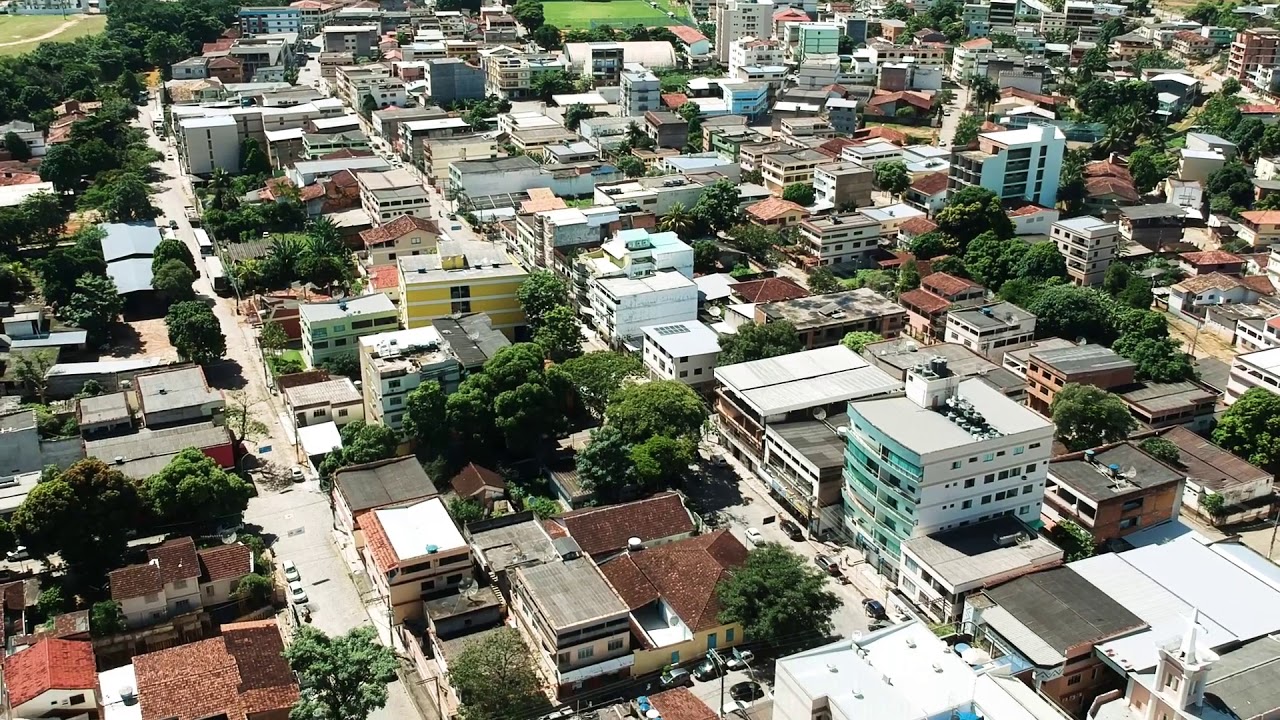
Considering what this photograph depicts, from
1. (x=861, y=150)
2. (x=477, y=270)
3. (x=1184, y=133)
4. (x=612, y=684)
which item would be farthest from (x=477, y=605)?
(x=1184, y=133)

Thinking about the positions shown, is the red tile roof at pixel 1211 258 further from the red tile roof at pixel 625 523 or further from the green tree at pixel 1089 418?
the red tile roof at pixel 625 523

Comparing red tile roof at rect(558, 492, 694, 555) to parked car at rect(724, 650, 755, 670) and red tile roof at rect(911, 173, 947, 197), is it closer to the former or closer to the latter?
parked car at rect(724, 650, 755, 670)

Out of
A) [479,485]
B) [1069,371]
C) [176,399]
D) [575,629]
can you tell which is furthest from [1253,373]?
[176,399]

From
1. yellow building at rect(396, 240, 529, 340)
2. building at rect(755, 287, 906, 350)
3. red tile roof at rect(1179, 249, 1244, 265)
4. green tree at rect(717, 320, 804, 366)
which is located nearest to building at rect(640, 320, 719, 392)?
green tree at rect(717, 320, 804, 366)

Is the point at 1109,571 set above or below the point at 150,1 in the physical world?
below

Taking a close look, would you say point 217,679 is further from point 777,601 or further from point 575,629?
point 777,601

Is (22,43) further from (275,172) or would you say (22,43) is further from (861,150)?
(861,150)
